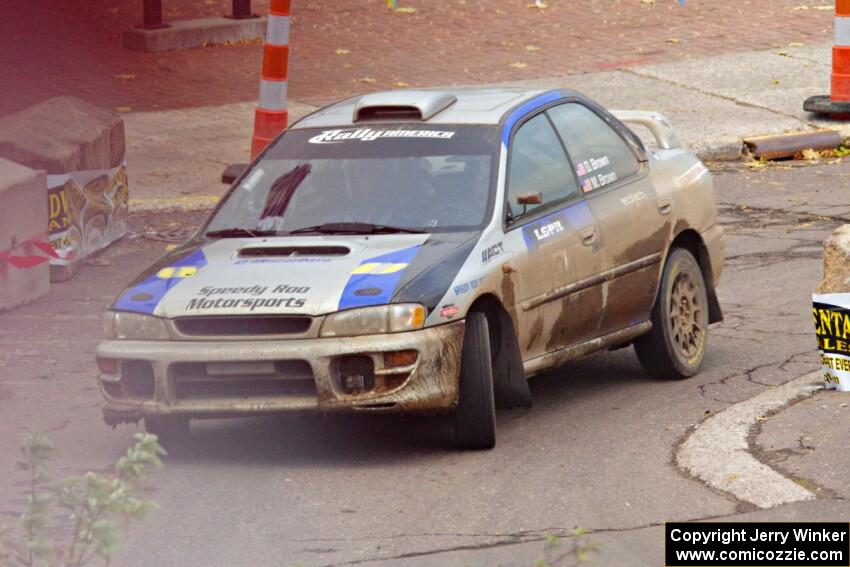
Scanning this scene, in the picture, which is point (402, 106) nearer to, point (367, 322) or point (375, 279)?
point (375, 279)

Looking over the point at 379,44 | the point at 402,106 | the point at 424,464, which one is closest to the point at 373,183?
the point at 402,106

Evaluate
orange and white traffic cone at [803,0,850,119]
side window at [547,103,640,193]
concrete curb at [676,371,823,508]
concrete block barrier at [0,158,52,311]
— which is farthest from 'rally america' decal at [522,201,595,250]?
orange and white traffic cone at [803,0,850,119]

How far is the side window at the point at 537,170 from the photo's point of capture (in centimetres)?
793

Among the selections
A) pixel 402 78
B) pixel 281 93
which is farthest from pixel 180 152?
pixel 402 78

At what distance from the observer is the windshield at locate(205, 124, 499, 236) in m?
7.88

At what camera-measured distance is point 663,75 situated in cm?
1764

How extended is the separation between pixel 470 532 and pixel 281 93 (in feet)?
26.5

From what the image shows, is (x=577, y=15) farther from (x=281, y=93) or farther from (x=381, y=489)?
(x=381, y=489)

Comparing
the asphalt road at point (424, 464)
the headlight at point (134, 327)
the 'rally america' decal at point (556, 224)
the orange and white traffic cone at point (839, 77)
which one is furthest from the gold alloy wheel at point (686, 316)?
the orange and white traffic cone at point (839, 77)

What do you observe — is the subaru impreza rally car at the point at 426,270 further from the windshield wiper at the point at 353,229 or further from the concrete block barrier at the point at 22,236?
the concrete block barrier at the point at 22,236

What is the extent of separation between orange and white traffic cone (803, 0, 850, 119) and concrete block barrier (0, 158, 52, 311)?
764 cm

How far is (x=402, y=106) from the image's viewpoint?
840cm

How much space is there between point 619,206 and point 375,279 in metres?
1.75

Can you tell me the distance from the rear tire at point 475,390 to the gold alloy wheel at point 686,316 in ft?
5.54
